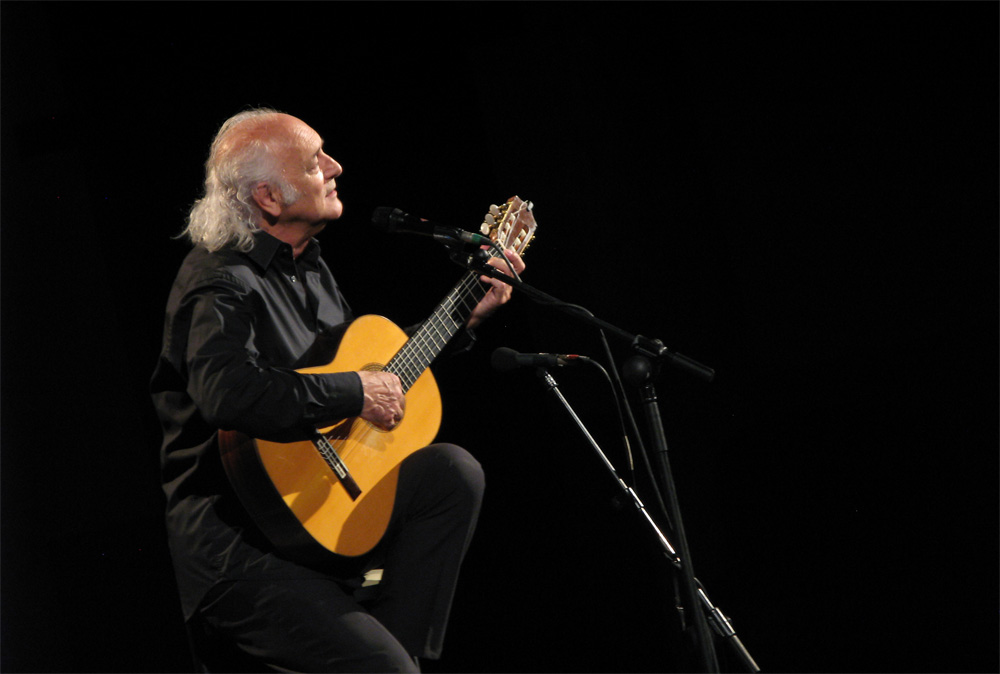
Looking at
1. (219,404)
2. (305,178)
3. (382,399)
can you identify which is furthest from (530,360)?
(305,178)

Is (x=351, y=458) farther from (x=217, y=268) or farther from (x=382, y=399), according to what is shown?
(x=217, y=268)

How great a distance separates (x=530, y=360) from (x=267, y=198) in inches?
37.0

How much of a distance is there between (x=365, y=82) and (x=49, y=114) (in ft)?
3.83

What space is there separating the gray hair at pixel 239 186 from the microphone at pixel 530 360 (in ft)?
2.62

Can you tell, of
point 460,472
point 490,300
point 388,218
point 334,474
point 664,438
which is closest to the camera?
point 664,438

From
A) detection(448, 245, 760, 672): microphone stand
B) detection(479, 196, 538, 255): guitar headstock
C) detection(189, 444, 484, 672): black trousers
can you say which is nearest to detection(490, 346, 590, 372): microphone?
detection(448, 245, 760, 672): microphone stand

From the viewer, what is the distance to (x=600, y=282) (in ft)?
12.4

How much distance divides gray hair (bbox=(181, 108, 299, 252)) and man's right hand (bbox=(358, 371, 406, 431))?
1.81 ft

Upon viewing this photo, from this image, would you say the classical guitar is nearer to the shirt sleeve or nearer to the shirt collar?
the shirt sleeve

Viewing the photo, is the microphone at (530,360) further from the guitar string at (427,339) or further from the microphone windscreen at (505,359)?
the guitar string at (427,339)

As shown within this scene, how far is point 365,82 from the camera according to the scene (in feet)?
11.4

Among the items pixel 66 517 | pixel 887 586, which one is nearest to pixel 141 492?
pixel 66 517

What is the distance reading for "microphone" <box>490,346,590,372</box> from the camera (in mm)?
2092

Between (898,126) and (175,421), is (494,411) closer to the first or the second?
(175,421)
